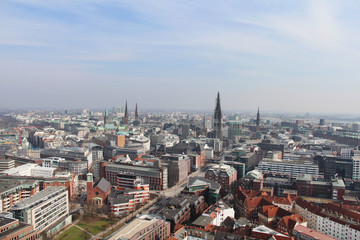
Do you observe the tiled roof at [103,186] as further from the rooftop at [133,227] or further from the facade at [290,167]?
the facade at [290,167]

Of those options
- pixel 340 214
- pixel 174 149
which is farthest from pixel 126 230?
pixel 174 149

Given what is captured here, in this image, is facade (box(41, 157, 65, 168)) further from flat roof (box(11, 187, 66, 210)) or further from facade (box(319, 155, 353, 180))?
facade (box(319, 155, 353, 180))

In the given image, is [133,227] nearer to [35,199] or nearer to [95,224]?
[95,224]

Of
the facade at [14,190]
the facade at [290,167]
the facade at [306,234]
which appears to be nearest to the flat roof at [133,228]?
the facade at [306,234]

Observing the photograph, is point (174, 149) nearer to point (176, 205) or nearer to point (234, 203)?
point (234, 203)

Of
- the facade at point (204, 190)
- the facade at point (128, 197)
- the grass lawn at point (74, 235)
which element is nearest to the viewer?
the grass lawn at point (74, 235)

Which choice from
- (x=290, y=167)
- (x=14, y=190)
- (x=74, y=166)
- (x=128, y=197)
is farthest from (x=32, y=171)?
(x=290, y=167)

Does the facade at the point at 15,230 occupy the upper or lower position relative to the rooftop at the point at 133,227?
lower

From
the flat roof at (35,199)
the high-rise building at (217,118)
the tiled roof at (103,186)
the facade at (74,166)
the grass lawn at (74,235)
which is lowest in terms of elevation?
the grass lawn at (74,235)
